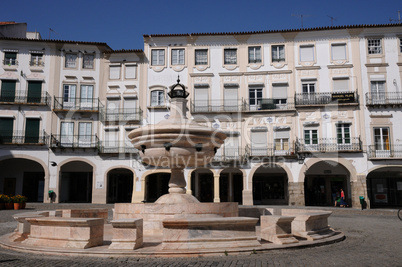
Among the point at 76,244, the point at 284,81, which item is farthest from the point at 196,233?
the point at 284,81

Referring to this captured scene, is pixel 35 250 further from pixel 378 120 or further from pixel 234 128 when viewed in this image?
pixel 378 120

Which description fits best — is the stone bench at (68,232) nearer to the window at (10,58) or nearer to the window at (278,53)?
the window at (278,53)

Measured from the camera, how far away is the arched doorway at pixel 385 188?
96.6ft

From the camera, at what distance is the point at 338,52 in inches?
1145

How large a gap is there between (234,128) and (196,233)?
894 inches

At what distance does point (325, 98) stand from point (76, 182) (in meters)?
20.9

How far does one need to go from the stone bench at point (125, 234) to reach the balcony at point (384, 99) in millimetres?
24578

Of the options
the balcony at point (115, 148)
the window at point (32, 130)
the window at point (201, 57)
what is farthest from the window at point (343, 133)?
the window at point (32, 130)

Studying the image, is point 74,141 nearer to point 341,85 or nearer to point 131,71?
point 131,71

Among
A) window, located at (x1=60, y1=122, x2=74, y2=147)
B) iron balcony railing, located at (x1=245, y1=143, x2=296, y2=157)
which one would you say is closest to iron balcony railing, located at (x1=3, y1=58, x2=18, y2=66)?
window, located at (x1=60, y1=122, x2=74, y2=147)

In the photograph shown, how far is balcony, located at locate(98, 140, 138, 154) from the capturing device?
29734mm

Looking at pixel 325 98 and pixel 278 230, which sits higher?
pixel 325 98

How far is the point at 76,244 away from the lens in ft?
23.9

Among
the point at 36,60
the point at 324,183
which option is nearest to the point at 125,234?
the point at 324,183
